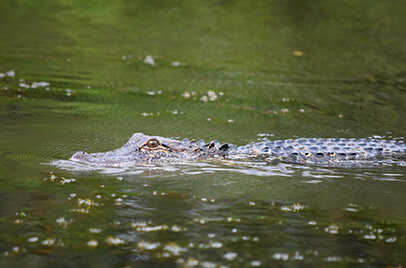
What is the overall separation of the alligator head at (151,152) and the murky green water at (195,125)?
236 millimetres

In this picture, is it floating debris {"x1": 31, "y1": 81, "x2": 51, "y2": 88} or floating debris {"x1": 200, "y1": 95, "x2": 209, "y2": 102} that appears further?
floating debris {"x1": 31, "y1": 81, "x2": 51, "y2": 88}

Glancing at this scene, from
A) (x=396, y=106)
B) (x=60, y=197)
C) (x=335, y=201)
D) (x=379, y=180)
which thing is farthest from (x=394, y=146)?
(x=60, y=197)

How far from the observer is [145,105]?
11820 mm

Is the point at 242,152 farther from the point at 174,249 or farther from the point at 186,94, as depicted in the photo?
the point at 186,94

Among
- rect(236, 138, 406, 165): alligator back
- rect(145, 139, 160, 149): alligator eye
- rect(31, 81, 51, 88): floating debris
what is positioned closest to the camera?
rect(145, 139, 160, 149): alligator eye

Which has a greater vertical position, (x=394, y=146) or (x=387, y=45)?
(x=387, y=45)

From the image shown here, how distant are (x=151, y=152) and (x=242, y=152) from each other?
1.18 m

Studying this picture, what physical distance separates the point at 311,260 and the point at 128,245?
4.81ft

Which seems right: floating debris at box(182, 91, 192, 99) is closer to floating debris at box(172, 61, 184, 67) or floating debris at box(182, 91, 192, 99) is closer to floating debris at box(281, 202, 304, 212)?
floating debris at box(172, 61, 184, 67)

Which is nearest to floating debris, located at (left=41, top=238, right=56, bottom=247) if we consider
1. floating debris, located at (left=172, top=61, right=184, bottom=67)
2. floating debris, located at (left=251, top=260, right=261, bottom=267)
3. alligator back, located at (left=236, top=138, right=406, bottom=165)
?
floating debris, located at (left=251, top=260, right=261, bottom=267)

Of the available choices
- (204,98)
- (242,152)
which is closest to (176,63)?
(204,98)

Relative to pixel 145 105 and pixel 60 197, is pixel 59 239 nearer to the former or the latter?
pixel 60 197

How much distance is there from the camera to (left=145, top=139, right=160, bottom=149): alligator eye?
26.2 ft

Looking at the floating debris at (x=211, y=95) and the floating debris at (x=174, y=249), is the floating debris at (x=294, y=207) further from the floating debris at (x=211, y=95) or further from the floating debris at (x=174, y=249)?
the floating debris at (x=211, y=95)
